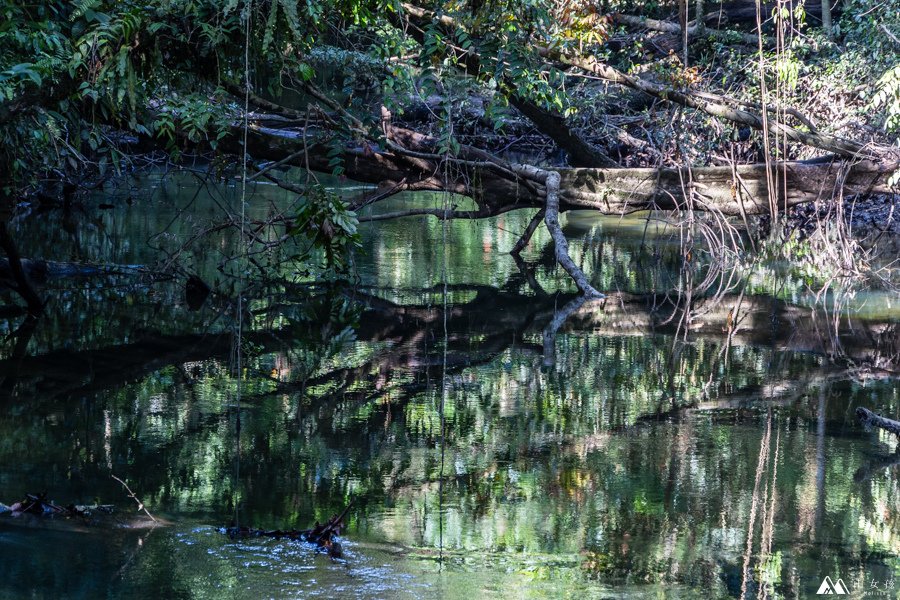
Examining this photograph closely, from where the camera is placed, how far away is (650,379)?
25.4ft

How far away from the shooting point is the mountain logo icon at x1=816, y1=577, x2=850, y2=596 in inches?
166

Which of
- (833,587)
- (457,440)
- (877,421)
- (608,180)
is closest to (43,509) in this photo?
(457,440)

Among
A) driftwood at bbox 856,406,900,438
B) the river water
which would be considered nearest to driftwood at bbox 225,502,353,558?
the river water

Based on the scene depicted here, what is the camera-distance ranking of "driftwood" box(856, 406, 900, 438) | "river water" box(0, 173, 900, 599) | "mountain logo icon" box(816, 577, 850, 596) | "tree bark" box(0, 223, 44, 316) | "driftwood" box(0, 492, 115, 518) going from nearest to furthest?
"mountain logo icon" box(816, 577, 850, 596) < "river water" box(0, 173, 900, 599) < "driftwood" box(0, 492, 115, 518) < "driftwood" box(856, 406, 900, 438) < "tree bark" box(0, 223, 44, 316)

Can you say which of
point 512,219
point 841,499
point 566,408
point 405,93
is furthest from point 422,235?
point 841,499

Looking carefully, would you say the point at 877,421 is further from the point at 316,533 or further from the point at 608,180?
the point at 608,180

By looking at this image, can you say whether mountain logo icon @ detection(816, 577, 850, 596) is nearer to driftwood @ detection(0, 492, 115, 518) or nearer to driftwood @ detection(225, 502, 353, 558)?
driftwood @ detection(225, 502, 353, 558)

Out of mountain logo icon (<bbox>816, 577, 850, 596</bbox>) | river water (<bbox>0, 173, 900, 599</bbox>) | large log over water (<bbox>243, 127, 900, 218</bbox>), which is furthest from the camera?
large log over water (<bbox>243, 127, 900, 218</bbox>)

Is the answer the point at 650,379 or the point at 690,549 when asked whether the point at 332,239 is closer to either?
the point at 650,379

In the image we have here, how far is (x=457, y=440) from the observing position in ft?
20.2

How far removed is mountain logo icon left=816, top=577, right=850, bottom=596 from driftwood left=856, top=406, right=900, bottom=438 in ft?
6.77

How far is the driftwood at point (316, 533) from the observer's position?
4422mm

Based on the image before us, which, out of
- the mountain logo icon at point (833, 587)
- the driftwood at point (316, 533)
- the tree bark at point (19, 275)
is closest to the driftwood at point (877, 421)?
the mountain logo icon at point (833, 587)

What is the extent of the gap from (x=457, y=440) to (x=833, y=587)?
8.11 feet
